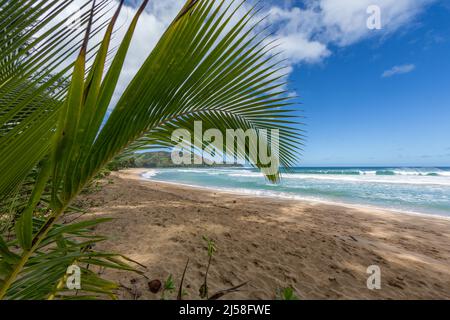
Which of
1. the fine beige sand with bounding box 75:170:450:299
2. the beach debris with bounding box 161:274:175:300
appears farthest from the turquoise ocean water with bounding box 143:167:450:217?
the beach debris with bounding box 161:274:175:300

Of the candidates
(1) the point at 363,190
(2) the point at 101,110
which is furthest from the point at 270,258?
(1) the point at 363,190

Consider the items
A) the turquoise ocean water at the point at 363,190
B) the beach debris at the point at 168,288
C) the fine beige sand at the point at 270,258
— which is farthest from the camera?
the turquoise ocean water at the point at 363,190

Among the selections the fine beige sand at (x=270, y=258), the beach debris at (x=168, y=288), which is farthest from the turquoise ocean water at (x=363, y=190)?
the beach debris at (x=168, y=288)

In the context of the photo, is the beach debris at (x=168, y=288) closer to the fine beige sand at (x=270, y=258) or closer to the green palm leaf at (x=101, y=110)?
the fine beige sand at (x=270, y=258)

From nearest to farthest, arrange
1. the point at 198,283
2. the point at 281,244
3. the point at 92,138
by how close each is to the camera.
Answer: the point at 92,138
the point at 198,283
the point at 281,244

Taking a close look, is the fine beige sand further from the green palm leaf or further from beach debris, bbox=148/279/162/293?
the green palm leaf

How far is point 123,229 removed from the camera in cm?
357

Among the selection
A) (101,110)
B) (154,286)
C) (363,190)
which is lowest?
(363,190)

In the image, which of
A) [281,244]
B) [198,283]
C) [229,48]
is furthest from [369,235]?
[229,48]

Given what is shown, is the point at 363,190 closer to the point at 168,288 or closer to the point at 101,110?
the point at 168,288

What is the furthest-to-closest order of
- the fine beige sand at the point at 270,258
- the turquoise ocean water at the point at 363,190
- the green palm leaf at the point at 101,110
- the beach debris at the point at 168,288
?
the turquoise ocean water at the point at 363,190 → the fine beige sand at the point at 270,258 → the beach debris at the point at 168,288 → the green palm leaf at the point at 101,110

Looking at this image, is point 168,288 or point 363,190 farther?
point 363,190

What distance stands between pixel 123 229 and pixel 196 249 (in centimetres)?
139
